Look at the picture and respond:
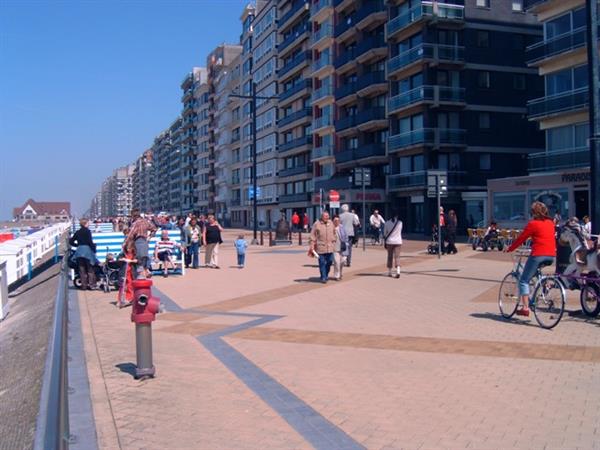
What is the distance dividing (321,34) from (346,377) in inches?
2179

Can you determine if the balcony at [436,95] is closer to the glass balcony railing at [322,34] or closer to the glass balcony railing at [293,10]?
the glass balcony railing at [322,34]

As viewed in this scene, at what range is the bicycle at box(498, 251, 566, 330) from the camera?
8672 millimetres

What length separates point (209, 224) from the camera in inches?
754

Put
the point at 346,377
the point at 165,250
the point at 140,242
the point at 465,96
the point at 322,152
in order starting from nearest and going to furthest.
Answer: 1. the point at 346,377
2. the point at 140,242
3. the point at 165,250
4. the point at 465,96
5. the point at 322,152

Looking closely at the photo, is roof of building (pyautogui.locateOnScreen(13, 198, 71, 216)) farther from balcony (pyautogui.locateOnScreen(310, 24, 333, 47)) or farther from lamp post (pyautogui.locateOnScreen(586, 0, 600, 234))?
lamp post (pyautogui.locateOnScreen(586, 0, 600, 234))

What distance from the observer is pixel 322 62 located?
5862 centimetres

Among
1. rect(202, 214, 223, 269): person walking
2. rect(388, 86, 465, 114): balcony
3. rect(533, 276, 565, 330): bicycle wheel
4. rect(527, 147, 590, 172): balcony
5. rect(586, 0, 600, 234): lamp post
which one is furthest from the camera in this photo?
rect(388, 86, 465, 114): balcony

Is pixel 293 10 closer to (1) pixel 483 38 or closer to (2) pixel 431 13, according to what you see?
(2) pixel 431 13

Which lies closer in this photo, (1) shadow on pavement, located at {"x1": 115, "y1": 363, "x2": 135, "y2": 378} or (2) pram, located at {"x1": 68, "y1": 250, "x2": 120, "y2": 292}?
(1) shadow on pavement, located at {"x1": 115, "y1": 363, "x2": 135, "y2": 378}

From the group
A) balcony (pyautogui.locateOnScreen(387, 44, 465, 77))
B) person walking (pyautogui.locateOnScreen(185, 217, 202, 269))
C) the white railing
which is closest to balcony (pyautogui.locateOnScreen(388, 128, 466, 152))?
balcony (pyautogui.locateOnScreen(387, 44, 465, 77))

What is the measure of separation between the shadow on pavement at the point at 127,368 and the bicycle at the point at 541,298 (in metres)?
5.52

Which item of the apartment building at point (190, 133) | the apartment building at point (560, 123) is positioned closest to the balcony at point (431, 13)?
the apartment building at point (560, 123)

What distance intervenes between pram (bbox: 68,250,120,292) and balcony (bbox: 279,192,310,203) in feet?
157

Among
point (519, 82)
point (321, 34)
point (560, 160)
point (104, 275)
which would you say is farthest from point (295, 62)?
point (104, 275)
